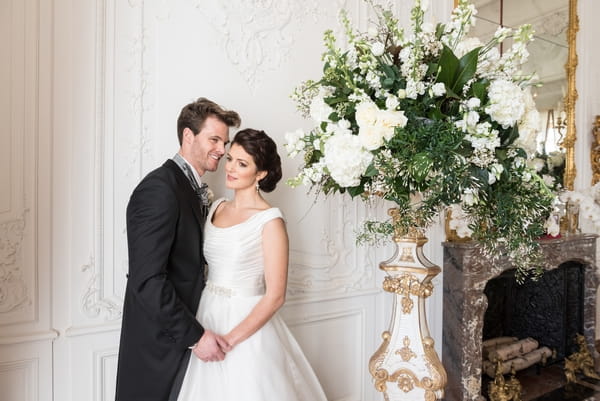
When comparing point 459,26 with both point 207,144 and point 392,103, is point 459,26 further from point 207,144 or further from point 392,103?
point 207,144

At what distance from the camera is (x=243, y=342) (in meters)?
1.79

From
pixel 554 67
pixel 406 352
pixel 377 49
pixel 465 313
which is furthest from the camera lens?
pixel 554 67

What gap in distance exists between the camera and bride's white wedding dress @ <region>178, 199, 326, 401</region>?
1733 millimetres

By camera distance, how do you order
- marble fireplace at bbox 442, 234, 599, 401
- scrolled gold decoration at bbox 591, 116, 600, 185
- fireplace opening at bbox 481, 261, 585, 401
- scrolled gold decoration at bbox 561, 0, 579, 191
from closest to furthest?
marble fireplace at bbox 442, 234, 599, 401 → fireplace opening at bbox 481, 261, 585, 401 → scrolled gold decoration at bbox 561, 0, 579, 191 → scrolled gold decoration at bbox 591, 116, 600, 185

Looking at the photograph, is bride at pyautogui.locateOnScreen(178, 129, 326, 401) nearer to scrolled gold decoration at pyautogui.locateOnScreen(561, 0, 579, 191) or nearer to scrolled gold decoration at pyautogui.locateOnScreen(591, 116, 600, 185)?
scrolled gold decoration at pyautogui.locateOnScreen(561, 0, 579, 191)

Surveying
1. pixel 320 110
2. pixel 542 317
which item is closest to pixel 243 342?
pixel 320 110

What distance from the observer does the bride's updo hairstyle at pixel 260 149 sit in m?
1.91

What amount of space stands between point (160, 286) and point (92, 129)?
0.88 metres

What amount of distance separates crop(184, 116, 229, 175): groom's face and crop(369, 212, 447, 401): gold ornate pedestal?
92 centimetres

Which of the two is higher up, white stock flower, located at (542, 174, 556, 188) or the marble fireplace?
white stock flower, located at (542, 174, 556, 188)

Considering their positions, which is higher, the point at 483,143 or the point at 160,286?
the point at 483,143

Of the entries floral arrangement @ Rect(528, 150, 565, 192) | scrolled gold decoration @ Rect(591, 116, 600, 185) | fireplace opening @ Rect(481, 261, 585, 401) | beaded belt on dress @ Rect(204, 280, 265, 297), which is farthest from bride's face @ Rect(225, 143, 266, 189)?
scrolled gold decoration @ Rect(591, 116, 600, 185)

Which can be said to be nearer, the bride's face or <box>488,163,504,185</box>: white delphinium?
<box>488,163,504,185</box>: white delphinium

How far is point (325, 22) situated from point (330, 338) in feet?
6.89
